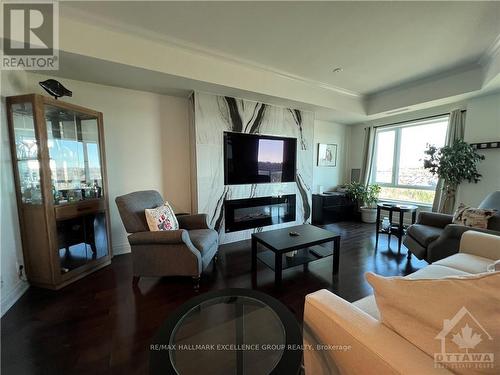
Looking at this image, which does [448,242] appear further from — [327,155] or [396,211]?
[327,155]

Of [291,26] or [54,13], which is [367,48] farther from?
[54,13]

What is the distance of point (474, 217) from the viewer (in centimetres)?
225

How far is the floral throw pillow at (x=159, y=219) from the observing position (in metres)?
2.18

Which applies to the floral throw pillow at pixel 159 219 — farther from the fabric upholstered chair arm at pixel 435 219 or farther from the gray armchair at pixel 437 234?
the fabric upholstered chair arm at pixel 435 219

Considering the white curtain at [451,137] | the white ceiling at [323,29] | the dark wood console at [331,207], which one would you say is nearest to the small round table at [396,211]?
the white curtain at [451,137]

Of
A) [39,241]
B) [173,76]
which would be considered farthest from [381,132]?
[39,241]

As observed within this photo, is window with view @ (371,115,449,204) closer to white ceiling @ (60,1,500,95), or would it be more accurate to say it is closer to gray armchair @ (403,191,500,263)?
white ceiling @ (60,1,500,95)

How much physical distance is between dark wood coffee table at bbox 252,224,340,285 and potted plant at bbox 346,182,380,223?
249 centimetres

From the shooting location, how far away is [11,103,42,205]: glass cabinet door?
Result: 6.50 feet

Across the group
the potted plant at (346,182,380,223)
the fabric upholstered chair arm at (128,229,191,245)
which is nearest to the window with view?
the potted plant at (346,182,380,223)

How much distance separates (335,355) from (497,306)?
0.55m

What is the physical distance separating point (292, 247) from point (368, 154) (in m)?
3.79

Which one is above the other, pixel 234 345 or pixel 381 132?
pixel 381 132

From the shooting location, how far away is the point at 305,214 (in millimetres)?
4207
